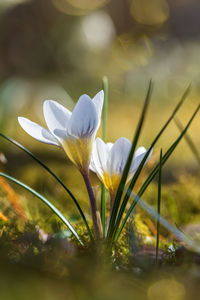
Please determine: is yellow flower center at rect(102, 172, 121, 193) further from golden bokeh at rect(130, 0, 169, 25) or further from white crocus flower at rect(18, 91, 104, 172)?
golden bokeh at rect(130, 0, 169, 25)

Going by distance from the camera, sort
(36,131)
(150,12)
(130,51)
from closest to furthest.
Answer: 1. (36,131)
2. (130,51)
3. (150,12)

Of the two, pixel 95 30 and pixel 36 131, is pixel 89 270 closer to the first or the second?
pixel 36 131

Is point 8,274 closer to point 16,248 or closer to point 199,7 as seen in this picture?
point 16,248

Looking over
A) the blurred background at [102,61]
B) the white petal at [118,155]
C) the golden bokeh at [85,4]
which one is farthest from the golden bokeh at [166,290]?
the golden bokeh at [85,4]

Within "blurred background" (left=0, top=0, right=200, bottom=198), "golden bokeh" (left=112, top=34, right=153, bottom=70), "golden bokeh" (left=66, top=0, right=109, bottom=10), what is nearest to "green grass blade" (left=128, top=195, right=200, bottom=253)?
"blurred background" (left=0, top=0, right=200, bottom=198)

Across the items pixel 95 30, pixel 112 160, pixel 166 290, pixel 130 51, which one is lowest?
pixel 166 290

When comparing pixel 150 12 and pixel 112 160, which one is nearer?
pixel 112 160

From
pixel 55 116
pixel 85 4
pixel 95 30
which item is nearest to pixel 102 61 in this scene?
pixel 95 30
